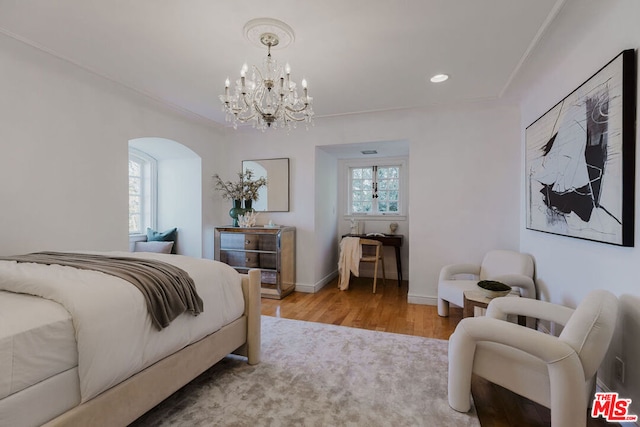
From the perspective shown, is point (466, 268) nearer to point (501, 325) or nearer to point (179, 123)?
point (501, 325)

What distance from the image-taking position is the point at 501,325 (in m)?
1.55

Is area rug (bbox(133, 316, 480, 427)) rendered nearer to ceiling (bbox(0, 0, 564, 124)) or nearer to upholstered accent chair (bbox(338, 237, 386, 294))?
upholstered accent chair (bbox(338, 237, 386, 294))

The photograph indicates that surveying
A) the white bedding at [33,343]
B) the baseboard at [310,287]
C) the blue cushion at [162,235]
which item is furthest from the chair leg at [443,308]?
the blue cushion at [162,235]

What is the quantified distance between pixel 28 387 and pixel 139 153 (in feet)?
13.0

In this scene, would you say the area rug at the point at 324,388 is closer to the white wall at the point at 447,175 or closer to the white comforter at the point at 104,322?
the white comforter at the point at 104,322

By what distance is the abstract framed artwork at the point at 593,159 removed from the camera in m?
1.52

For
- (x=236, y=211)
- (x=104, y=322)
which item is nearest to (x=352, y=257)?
(x=236, y=211)

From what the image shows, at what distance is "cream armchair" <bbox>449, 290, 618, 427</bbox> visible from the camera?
1343 mm

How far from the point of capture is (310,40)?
2.20 meters

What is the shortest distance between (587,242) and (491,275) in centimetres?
131

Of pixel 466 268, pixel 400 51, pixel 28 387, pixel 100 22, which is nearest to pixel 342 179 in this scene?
pixel 466 268

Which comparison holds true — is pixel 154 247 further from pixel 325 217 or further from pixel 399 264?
pixel 399 264

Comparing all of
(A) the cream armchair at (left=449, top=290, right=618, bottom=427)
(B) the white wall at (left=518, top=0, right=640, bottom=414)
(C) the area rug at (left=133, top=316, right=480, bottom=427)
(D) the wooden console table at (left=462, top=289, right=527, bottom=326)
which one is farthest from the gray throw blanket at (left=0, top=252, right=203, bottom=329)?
(B) the white wall at (left=518, top=0, right=640, bottom=414)

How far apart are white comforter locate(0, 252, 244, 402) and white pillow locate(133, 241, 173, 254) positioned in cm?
234
